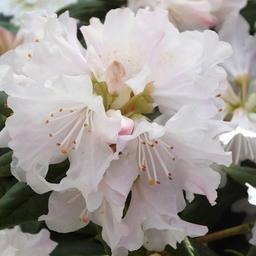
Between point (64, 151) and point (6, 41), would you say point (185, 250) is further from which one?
point (6, 41)

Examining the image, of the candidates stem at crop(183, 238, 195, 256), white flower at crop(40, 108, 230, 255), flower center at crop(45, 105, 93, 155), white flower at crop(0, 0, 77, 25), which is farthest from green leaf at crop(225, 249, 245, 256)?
white flower at crop(0, 0, 77, 25)

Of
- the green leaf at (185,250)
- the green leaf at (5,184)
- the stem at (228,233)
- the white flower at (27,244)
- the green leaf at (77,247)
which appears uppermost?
the green leaf at (5,184)

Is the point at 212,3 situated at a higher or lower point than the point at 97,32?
lower

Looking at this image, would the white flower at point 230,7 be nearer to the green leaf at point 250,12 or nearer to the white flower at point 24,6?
the green leaf at point 250,12

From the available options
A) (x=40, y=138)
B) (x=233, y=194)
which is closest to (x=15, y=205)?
(x=40, y=138)

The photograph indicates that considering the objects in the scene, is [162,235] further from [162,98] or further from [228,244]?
[228,244]

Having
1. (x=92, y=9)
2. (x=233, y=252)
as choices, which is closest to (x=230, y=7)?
(x=92, y=9)

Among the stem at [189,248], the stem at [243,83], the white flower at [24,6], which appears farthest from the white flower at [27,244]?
the white flower at [24,6]
